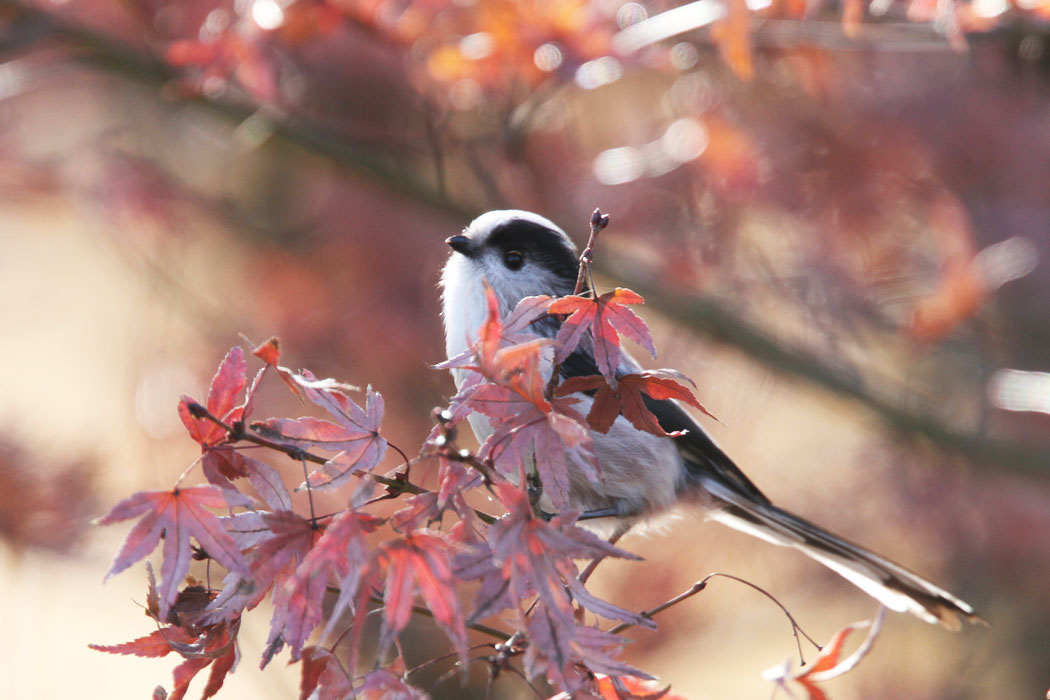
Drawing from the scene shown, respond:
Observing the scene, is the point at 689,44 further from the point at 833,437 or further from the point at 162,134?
the point at 162,134

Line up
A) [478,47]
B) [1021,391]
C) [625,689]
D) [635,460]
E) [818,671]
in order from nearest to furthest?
[625,689] → [818,671] → [635,460] → [1021,391] → [478,47]

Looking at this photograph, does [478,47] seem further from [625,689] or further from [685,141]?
[625,689]

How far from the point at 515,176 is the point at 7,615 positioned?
234cm

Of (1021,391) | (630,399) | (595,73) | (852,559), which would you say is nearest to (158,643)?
(630,399)

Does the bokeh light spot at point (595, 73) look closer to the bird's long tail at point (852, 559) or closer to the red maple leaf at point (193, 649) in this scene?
the bird's long tail at point (852, 559)

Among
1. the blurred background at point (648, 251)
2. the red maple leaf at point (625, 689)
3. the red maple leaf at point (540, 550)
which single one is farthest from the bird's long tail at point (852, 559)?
the red maple leaf at point (540, 550)

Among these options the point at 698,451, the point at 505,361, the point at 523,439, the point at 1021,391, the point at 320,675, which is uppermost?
the point at 505,361

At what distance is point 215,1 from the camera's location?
3447 mm

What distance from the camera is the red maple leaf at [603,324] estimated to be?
4.21ft

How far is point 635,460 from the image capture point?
2.34 meters

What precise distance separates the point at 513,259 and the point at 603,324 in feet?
3.81

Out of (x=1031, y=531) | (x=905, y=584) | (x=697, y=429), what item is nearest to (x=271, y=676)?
(x=697, y=429)

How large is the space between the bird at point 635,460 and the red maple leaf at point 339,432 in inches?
36.1

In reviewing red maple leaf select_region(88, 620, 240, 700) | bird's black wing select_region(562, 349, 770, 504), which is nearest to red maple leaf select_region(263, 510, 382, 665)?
red maple leaf select_region(88, 620, 240, 700)
